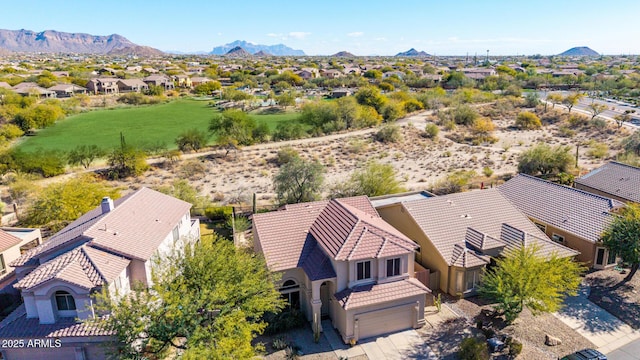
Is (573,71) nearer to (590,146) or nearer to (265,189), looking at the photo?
(590,146)

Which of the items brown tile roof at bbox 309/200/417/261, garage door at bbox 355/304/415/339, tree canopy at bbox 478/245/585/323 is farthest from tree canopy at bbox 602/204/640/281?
garage door at bbox 355/304/415/339

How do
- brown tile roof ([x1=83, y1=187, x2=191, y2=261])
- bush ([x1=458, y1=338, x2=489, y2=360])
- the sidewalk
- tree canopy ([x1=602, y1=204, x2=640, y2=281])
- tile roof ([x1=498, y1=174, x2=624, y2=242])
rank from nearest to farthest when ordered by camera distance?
bush ([x1=458, y1=338, x2=489, y2=360]) < brown tile roof ([x1=83, y1=187, x2=191, y2=261]) < the sidewalk < tree canopy ([x1=602, y1=204, x2=640, y2=281]) < tile roof ([x1=498, y1=174, x2=624, y2=242])

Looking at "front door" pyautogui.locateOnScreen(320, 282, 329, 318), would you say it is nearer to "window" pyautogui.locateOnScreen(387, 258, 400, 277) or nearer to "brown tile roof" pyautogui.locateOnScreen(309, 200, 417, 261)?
"brown tile roof" pyautogui.locateOnScreen(309, 200, 417, 261)

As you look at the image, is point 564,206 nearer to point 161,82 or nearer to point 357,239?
point 357,239

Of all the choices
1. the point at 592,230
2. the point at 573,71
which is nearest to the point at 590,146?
the point at 592,230

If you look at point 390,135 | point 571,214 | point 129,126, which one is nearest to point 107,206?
point 571,214

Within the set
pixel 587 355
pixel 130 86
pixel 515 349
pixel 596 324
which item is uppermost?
pixel 130 86
